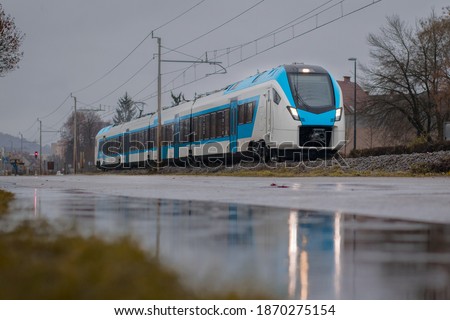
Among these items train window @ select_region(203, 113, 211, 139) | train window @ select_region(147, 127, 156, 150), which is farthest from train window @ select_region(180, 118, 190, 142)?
train window @ select_region(147, 127, 156, 150)

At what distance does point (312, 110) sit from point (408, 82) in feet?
108

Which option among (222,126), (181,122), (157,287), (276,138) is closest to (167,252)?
(157,287)

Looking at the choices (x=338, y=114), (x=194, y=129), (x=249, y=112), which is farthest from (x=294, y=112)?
(x=194, y=129)

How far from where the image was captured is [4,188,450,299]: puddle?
332 centimetres

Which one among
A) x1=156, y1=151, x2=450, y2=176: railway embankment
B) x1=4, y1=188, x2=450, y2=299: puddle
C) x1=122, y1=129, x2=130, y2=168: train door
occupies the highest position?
x1=122, y1=129, x2=130, y2=168: train door

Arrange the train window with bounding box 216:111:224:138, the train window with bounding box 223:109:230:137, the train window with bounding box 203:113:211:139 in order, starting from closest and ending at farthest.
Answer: the train window with bounding box 223:109:230:137 < the train window with bounding box 216:111:224:138 < the train window with bounding box 203:113:211:139

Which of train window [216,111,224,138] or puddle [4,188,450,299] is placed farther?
train window [216,111,224,138]

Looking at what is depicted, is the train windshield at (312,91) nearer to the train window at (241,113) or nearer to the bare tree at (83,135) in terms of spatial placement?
the train window at (241,113)

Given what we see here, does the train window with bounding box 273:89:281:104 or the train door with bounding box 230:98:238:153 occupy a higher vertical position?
the train window with bounding box 273:89:281:104

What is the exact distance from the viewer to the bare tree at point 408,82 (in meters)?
57.1

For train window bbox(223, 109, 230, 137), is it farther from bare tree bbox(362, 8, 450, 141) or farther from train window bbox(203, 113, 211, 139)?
bare tree bbox(362, 8, 450, 141)

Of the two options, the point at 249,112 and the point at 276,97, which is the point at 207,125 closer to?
the point at 249,112

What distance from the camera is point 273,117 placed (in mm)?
28094
